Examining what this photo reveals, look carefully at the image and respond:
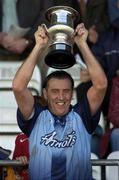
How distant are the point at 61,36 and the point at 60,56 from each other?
162mm

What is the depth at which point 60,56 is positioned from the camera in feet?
16.4

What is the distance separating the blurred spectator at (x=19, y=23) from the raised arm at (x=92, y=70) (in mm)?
2270

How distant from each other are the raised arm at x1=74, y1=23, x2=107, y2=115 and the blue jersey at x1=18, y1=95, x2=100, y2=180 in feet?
0.30

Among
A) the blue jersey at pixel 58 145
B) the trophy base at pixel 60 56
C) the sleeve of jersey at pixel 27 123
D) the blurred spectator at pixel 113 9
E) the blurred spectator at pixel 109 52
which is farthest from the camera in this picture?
the blurred spectator at pixel 113 9

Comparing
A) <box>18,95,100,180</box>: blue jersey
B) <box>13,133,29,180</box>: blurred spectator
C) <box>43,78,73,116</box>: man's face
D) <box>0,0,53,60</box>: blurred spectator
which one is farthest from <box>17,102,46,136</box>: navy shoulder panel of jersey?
<box>0,0,53,60</box>: blurred spectator

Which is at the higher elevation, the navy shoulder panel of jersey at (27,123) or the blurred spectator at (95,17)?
the blurred spectator at (95,17)

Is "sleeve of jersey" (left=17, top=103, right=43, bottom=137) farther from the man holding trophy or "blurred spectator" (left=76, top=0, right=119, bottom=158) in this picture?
"blurred spectator" (left=76, top=0, right=119, bottom=158)

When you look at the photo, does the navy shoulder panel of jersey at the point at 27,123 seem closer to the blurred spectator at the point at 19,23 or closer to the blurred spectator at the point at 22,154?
the blurred spectator at the point at 22,154

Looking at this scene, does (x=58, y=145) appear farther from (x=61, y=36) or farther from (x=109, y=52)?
(x=109, y=52)

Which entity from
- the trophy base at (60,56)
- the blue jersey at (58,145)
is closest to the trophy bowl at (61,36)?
the trophy base at (60,56)

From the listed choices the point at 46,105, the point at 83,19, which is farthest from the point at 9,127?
the point at 46,105

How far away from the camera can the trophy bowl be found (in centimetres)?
488

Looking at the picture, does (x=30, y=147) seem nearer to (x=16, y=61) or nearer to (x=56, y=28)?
(x=56, y=28)

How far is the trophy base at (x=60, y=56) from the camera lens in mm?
4867
